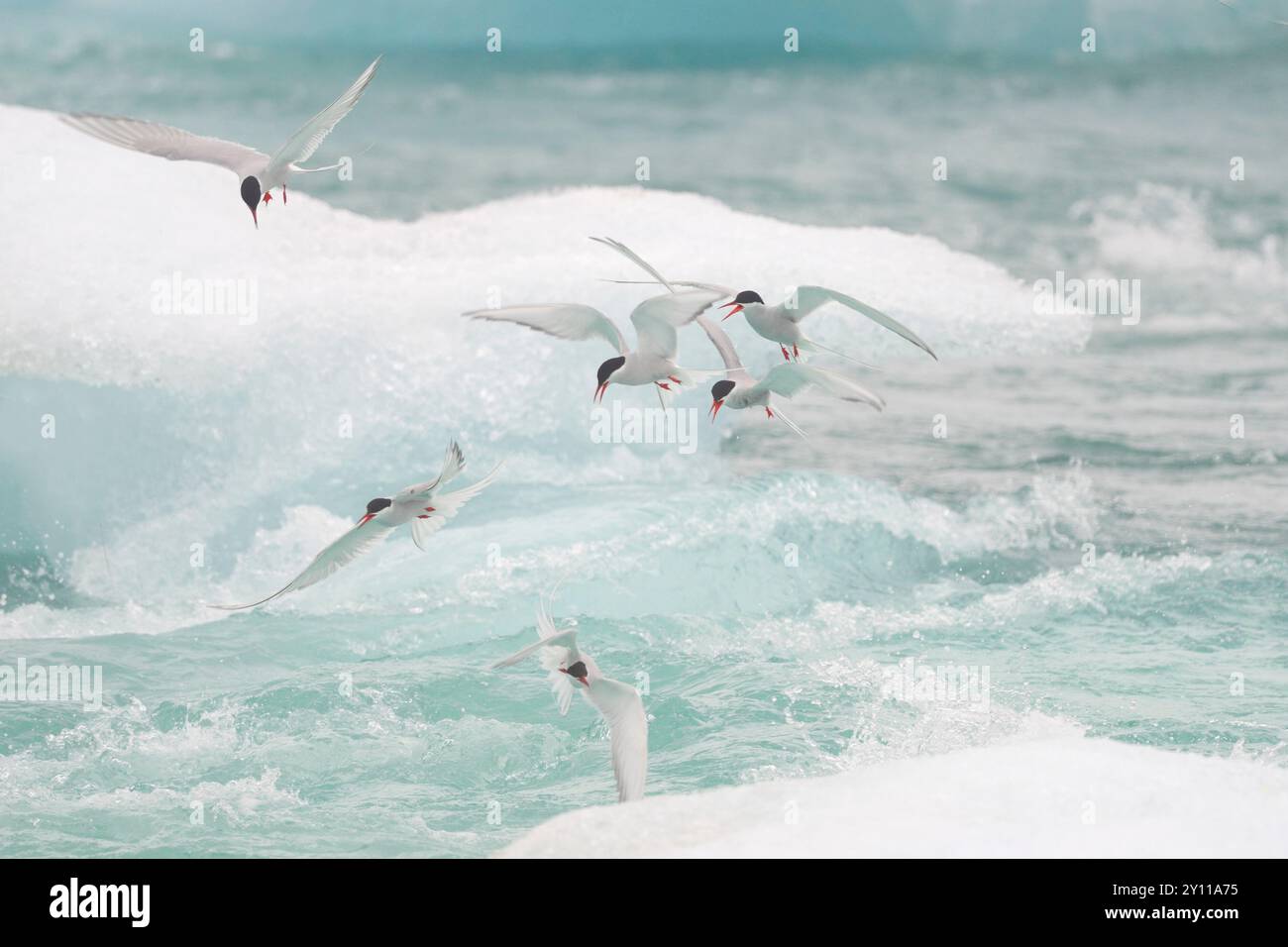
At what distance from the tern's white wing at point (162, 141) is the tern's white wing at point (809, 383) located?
224 centimetres

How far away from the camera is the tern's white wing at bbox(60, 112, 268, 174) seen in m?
5.11

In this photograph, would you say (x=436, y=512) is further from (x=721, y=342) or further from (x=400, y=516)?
(x=721, y=342)

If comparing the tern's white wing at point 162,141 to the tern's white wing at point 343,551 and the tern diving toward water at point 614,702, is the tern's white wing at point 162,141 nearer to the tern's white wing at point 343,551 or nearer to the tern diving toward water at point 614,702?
the tern's white wing at point 343,551

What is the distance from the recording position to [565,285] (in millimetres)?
11383

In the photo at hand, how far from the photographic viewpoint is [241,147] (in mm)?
5633

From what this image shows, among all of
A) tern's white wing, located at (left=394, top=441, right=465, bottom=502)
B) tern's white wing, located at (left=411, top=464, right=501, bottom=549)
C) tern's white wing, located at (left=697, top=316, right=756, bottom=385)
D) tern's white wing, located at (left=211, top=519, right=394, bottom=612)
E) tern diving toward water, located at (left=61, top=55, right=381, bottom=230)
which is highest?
tern diving toward water, located at (left=61, top=55, right=381, bottom=230)

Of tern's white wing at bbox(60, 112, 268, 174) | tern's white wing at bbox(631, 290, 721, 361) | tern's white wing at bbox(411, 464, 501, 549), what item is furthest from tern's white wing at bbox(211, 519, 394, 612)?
tern's white wing at bbox(60, 112, 268, 174)

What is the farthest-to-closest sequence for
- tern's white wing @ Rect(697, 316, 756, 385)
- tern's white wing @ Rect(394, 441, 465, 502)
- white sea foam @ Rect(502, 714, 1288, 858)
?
tern's white wing @ Rect(697, 316, 756, 385), tern's white wing @ Rect(394, 441, 465, 502), white sea foam @ Rect(502, 714, 1288, 858)

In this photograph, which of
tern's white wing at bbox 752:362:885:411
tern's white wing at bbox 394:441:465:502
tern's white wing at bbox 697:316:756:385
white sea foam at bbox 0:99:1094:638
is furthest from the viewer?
white sea foam at bbox 0:99:1094:638

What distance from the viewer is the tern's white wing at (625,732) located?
4734 millimetres

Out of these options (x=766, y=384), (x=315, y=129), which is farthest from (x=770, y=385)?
(x=315, y=129)

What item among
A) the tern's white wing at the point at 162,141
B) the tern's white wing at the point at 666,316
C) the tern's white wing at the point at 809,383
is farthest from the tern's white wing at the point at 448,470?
the tern's white wing at the point at 162,141

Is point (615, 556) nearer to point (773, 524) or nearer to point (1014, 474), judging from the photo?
point (773, 524)

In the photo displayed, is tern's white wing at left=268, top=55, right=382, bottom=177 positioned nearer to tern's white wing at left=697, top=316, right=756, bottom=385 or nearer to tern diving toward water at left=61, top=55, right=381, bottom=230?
tern diving toward water at left=61, top=55, right=381, bottom=230
